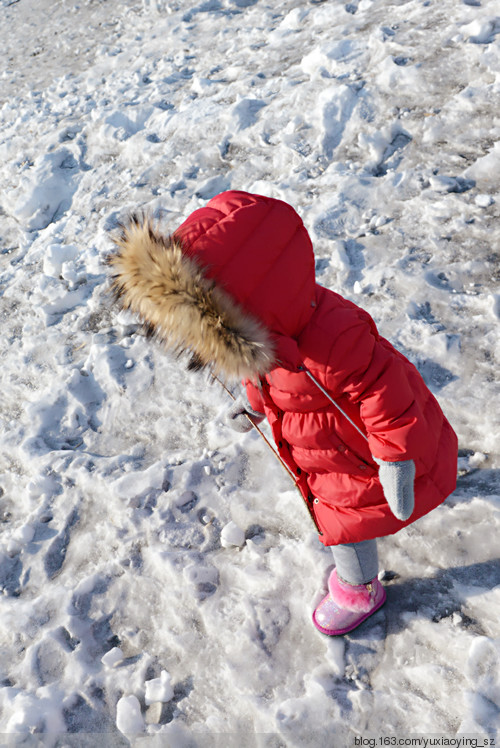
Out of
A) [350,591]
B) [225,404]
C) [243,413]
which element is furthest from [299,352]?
[225,404]

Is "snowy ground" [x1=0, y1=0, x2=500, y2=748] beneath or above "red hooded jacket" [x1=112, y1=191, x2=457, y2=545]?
beneath

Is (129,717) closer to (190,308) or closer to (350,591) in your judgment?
(350,591)

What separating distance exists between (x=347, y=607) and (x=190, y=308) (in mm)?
1293

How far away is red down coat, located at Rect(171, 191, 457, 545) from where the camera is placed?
140 centimetres

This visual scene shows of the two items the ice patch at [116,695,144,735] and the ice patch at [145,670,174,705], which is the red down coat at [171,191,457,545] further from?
the ice patch at [116,695,144,735]

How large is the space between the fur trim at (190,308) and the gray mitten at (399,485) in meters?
0.48

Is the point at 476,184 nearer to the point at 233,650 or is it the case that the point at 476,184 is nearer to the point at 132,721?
the point at 233,650

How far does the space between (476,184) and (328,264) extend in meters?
1.03

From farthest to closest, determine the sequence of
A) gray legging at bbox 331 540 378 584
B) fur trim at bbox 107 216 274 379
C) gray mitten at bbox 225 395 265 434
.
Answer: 1. gray mitten at bbox 225 395 265 434
2. gray legging at bbox 331 540 378 584
3. fur trim at bbox 107 216 274 379

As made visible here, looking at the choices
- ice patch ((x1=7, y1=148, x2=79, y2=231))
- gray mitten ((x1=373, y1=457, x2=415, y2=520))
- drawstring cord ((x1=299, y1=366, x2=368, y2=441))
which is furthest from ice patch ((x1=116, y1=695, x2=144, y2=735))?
ice patch ((x1=7, y1=148, x2=79, y2=231))

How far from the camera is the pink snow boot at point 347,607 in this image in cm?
202

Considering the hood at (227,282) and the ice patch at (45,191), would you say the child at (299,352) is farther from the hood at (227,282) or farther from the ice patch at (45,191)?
the ice patch at (45,191)

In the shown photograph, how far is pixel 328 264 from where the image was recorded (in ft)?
11.1

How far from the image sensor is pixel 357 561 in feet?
6.37
